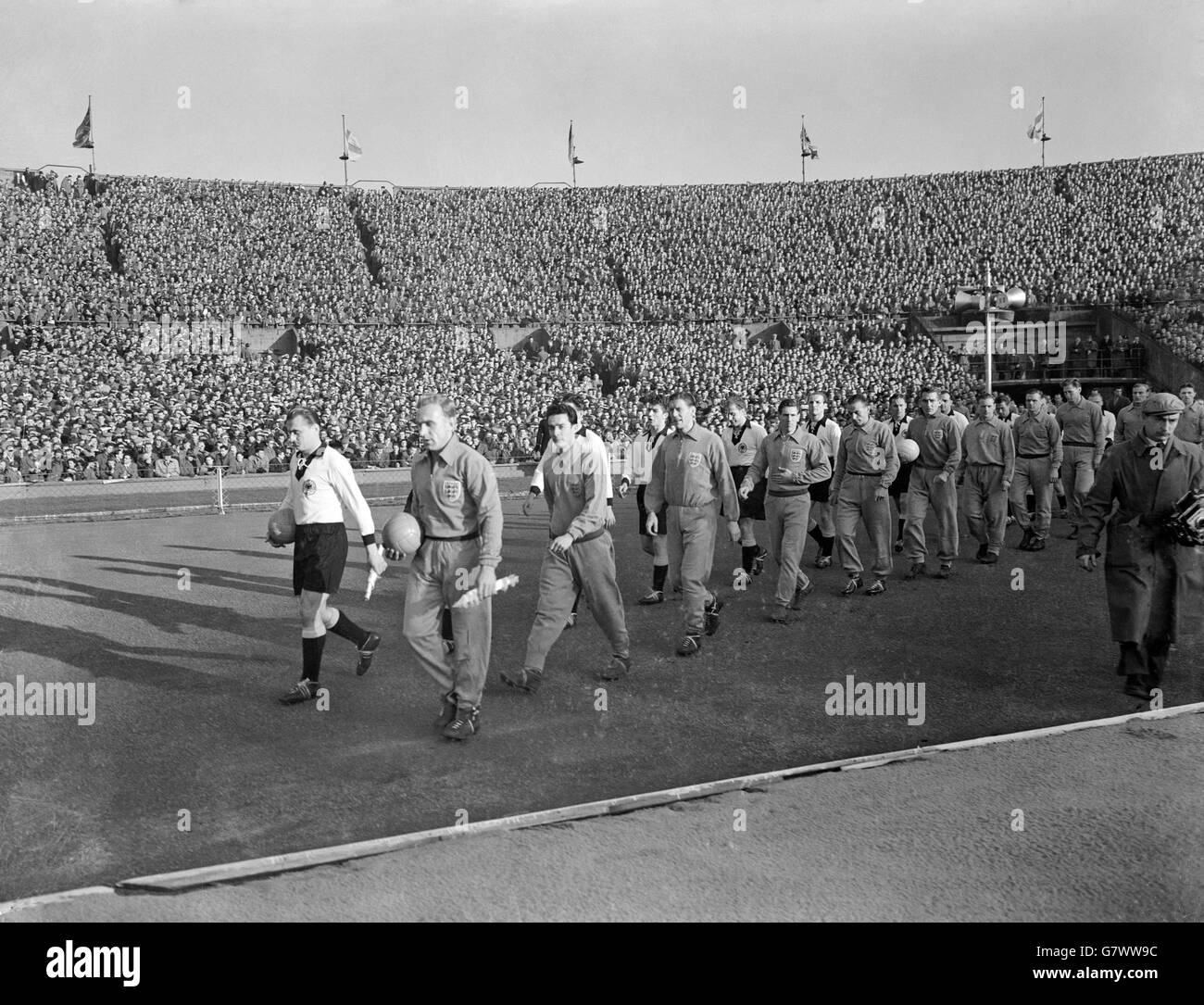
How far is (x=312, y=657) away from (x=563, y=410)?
7.42ft

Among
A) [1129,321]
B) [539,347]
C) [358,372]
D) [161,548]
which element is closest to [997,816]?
[161,548]

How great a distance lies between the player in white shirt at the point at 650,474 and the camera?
390 inches

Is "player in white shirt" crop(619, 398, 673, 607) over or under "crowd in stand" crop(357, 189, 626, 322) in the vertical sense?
under

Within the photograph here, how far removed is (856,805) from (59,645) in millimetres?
6589

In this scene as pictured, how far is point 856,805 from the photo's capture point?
4.45 metres

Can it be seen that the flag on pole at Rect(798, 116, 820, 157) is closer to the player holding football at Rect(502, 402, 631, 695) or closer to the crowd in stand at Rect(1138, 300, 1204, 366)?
the crowd in stand at Rect(1138, 300, 1204, 366)

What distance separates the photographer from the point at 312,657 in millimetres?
6613

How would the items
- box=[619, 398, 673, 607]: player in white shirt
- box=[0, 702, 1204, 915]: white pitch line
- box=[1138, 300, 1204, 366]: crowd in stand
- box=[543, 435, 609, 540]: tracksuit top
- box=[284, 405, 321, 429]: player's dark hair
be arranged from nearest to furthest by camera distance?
box=[0, 702, 1204, 915]: white pitch line
box=[284, 405, 321, 429]: player's dark hair
box=[543, 435, 609, 540]: tracksuit top
box=[619, 398, 673, 607]: player in white shirt
box=[1138, 300, 1204, 366]: crowd in stand

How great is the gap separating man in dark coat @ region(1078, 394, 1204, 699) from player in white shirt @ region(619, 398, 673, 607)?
3648mm

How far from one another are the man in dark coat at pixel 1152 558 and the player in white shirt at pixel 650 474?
12.0 feet

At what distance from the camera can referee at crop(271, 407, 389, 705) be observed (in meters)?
6.58

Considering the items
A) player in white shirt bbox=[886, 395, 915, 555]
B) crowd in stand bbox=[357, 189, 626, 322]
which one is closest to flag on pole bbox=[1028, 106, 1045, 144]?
crowd in stand bbox=[357, 189, 626, 322]

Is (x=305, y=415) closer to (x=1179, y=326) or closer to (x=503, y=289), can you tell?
(x=503, y=289)

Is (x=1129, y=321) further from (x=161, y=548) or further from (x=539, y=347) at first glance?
(x=161, y=548)
